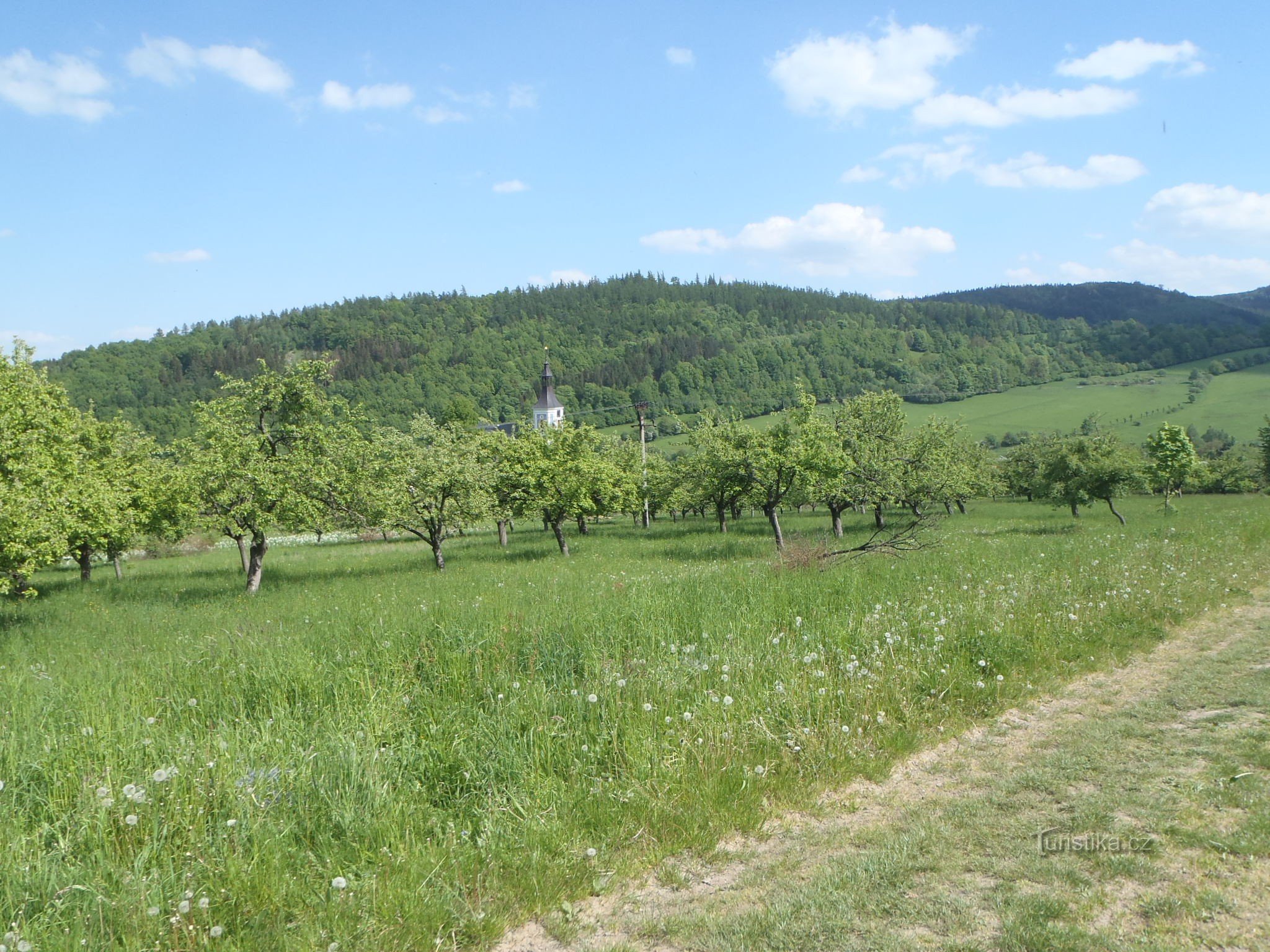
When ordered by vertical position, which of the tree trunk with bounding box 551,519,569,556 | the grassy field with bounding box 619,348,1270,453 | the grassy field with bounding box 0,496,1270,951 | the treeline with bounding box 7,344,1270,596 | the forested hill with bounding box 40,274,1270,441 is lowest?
the tree trunk with bounding box 551,519,569,556

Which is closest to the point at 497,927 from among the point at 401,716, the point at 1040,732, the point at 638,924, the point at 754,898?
the point at 638,924

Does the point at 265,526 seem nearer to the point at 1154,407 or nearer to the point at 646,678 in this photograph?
the point at 646,678

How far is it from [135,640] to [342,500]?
1182cm

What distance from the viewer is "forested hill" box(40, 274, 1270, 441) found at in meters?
125

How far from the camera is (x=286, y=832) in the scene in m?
4.34

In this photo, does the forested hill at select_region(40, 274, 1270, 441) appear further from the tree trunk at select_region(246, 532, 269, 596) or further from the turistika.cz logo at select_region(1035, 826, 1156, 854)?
the turistika.cz logo at select_region(1035, 826, 1156, 854)

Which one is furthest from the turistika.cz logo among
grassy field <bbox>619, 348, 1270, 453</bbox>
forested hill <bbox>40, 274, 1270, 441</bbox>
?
forested hill <bbox>40, 274, 1270, 441</bbox>

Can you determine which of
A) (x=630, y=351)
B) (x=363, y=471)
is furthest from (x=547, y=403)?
(x=363, y=471)

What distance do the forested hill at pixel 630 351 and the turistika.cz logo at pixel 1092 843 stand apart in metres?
90.7

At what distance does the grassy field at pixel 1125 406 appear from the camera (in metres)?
95.8

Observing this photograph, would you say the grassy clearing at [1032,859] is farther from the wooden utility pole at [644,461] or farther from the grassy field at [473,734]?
the wooden utility pole at [644,461]

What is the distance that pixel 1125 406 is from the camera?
112 m

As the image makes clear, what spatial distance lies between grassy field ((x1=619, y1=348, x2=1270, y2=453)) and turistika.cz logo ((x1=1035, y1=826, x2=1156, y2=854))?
79.5 m

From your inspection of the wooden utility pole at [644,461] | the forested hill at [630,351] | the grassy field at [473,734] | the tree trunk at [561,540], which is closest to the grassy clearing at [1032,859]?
the grassy field at [473,734]
